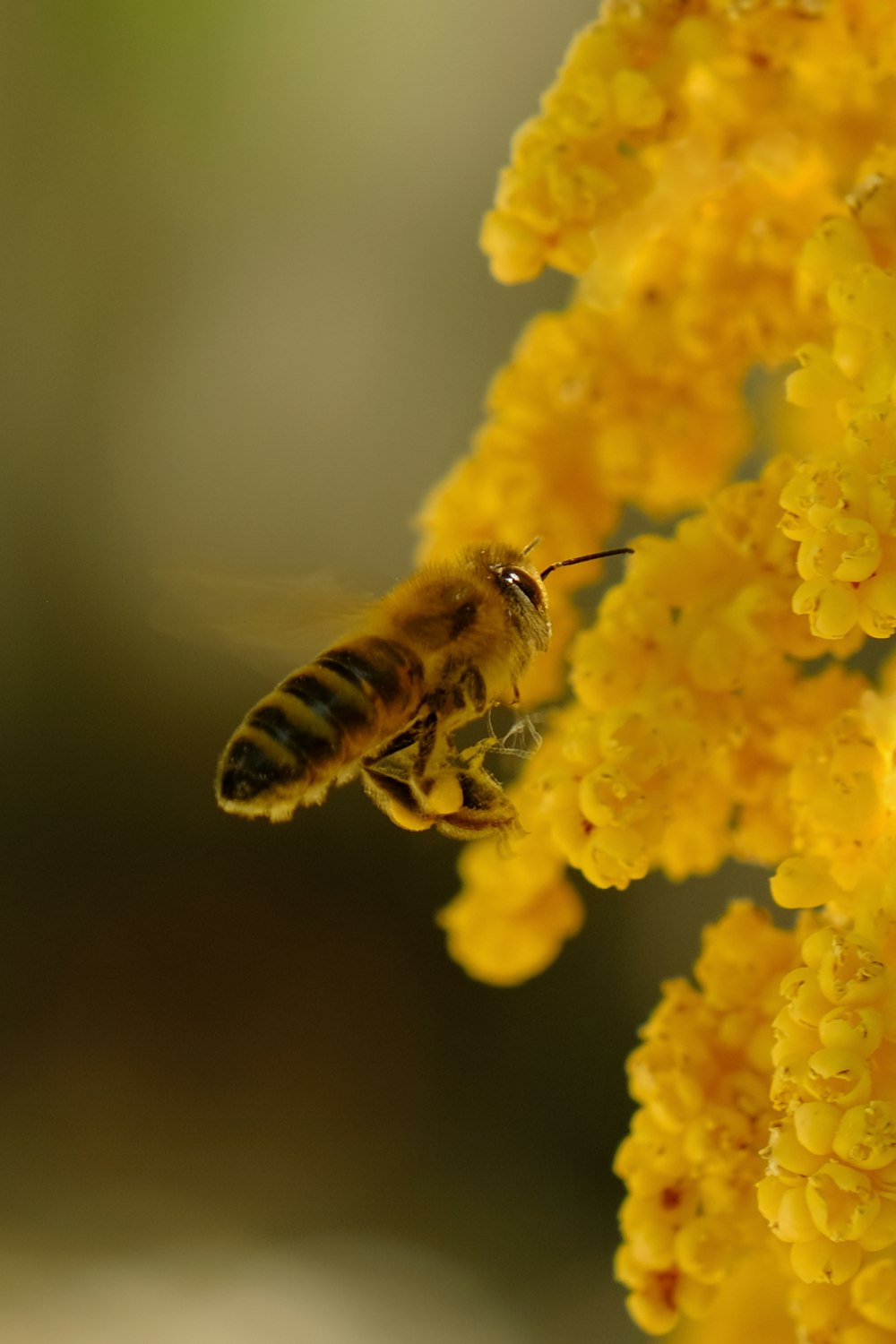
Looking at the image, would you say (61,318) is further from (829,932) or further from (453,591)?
(829,932)

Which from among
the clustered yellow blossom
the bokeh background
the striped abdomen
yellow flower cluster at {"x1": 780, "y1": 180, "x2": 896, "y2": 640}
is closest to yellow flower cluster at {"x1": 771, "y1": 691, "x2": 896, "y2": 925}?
the clustered yellow blossom

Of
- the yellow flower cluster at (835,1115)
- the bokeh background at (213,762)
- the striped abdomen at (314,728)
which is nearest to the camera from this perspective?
the yellow flower cluster at (835,1115)

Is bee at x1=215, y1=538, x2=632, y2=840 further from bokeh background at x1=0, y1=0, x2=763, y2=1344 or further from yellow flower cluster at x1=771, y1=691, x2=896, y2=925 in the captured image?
bokeh background at x1=0, y1=0, x2=763, y2=1344

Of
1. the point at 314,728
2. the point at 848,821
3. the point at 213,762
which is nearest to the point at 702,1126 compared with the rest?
the point at 848,821

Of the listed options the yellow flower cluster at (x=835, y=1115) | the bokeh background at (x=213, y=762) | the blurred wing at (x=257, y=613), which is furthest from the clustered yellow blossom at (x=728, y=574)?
the bokeh background at (x=213, y=762)

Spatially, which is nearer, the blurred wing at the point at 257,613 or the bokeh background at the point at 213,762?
the blurred wing at the point at 257,613

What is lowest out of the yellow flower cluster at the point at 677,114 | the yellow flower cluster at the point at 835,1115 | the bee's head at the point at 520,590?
the yellow flower cluster at the point at 835,1115

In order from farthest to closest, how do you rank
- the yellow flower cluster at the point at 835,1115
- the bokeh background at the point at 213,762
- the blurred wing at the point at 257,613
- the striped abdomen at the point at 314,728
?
the bokeh background at the point at 213,762 → the blurred wing at the point at 257,613 → the striped abdomen at the point at 314,728 → the yellow flower cluster at the point at 835,1115

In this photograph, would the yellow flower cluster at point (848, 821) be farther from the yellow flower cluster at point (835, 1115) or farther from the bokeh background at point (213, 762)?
the bokeh background at point (213, 762)
